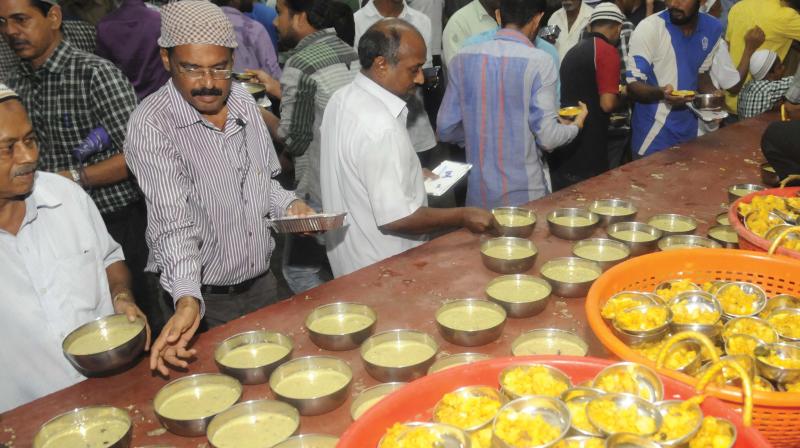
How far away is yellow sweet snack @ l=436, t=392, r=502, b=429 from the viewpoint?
1.23 m

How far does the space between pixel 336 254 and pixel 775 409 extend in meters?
2.03

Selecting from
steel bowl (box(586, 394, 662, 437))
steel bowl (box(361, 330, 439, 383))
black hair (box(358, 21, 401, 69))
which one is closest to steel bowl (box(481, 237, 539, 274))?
steel bowl (box(361, 330, 439, 383))

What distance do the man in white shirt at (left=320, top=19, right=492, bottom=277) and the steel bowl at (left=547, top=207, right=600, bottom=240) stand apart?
11.1 inches

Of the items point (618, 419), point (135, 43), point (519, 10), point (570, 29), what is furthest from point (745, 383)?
point (570, 29)

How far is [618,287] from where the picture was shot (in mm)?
1768

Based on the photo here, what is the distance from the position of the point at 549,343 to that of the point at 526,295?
0.33 m

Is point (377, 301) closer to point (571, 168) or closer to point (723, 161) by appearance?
point (723, 161)

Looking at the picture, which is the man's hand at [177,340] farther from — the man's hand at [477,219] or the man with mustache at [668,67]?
the man with mustache at [668,67]

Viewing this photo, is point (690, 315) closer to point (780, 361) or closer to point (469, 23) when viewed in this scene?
point (780, 361)

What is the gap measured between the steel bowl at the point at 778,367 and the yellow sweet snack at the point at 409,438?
79 cm

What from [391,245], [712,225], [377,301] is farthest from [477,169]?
[377,301]

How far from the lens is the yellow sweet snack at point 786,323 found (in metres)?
1.59

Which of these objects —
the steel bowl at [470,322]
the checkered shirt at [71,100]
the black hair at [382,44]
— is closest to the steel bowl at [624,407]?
the steel bowl at [470,322]

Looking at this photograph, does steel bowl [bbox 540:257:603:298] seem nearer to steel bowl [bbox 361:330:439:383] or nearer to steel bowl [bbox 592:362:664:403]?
steel bowl [bbox 361:330:439:383]
